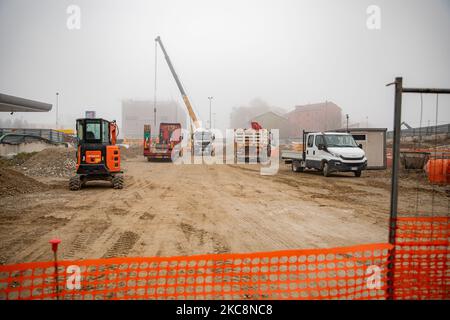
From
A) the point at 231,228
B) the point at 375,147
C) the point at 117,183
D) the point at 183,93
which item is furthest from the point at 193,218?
the point at 183,93

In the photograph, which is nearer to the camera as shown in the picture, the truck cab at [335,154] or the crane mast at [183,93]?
the truck cab at [335,154]

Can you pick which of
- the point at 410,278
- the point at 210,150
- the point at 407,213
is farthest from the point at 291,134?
the point at 410,278

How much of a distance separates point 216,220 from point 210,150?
24479 millimetres

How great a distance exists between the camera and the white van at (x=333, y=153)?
15.7 meters

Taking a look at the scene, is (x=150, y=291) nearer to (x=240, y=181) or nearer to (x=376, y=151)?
(x=240, y=181)

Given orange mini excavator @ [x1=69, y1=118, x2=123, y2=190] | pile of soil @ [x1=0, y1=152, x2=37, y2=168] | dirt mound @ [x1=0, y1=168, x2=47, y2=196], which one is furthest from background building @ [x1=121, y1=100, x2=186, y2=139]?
orange mini excavator @ [x1=69, y1=118, x2=123, y2=190]

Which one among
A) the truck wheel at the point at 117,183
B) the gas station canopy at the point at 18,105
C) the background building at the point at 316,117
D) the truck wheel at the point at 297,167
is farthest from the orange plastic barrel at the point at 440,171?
the background building at the point at 316,117

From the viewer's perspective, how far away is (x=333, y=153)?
1585 cm

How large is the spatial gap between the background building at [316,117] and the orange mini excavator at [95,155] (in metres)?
62.4

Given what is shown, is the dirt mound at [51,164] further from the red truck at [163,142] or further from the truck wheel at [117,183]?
the red truck at [163,142]

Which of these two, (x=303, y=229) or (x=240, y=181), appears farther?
(x=240, y=181)

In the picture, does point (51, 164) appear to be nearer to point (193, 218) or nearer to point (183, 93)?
point (193, 218)

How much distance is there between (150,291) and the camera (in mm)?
3957

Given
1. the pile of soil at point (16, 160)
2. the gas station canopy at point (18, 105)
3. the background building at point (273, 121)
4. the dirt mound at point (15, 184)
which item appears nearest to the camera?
the dirt mound at point (15, 184)
